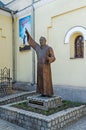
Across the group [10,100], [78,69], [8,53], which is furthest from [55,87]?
[8,53]

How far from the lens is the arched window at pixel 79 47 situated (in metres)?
7.64

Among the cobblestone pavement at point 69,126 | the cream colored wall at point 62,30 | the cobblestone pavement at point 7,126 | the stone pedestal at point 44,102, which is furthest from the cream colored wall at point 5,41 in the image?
the cobblestone pavement at point 69,126

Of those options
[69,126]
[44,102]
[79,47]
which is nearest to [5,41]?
[79,47]

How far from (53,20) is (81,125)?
4.67m

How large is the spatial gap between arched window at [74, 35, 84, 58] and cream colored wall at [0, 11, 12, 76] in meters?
4.14

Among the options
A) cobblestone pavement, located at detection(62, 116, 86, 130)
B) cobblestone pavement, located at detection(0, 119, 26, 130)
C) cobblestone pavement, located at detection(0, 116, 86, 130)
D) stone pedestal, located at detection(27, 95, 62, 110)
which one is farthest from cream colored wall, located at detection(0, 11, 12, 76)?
cobblestone pavement, located at detection(62, 116, 86, 130)

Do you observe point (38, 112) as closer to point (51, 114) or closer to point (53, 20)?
point (51, 114)

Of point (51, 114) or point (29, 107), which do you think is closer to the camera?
point (51, 114)

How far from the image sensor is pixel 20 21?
1041 cm

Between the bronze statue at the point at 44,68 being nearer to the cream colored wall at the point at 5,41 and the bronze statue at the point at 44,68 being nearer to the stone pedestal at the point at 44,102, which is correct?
the stone pedestal at the point at 44,102

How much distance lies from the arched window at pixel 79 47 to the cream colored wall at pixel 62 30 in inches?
12.3

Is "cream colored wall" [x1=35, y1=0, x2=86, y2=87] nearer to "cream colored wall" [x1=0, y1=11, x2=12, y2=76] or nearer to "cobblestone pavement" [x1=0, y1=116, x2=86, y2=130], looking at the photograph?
"cobblestone pavement" [x1=0, y1=116, x2=86, y2=130]

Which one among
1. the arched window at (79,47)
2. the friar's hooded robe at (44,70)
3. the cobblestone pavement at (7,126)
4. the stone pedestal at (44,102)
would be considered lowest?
the cobblestone pavement at (7,126)

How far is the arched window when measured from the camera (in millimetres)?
7641
